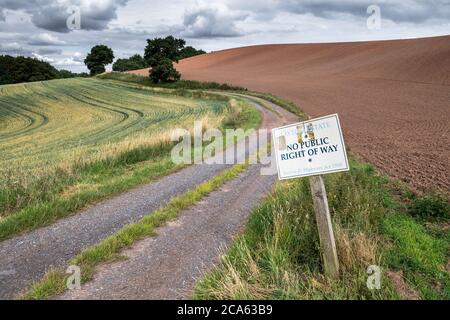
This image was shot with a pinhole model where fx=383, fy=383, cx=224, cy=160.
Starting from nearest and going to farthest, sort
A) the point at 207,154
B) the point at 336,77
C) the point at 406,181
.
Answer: the point at 406,181 < the point at 207,154 < the point at 336,77

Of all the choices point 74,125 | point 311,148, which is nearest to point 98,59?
point 74,125

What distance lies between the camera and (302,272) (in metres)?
5.50

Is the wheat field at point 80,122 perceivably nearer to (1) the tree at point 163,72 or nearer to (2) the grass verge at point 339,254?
(1) the tree at point 163,72

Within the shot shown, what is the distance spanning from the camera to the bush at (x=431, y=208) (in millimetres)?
7777

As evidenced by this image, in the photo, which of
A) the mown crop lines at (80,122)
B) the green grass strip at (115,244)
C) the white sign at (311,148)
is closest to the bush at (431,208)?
the white sign at (311,148)

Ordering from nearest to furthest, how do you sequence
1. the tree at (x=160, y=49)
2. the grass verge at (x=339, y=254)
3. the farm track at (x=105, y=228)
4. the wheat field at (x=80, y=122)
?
the grass verge at (x=339, y=254) < the farm track at (x=105, y=228) < the wheat field at (x=80, y=122) < the tree at (x=160, y=49)

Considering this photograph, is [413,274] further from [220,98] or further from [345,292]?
[220,98]

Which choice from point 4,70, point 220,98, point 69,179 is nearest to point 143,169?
point 69,179

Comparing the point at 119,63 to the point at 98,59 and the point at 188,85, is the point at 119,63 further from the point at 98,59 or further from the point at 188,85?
the point at 188,85

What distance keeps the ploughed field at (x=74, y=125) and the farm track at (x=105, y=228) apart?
73.3 inches

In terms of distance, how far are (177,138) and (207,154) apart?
2.47 metres

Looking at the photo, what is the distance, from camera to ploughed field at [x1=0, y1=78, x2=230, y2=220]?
40.4 feet

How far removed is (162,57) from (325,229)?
6536 centimetres

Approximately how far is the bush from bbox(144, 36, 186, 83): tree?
2384 inches
